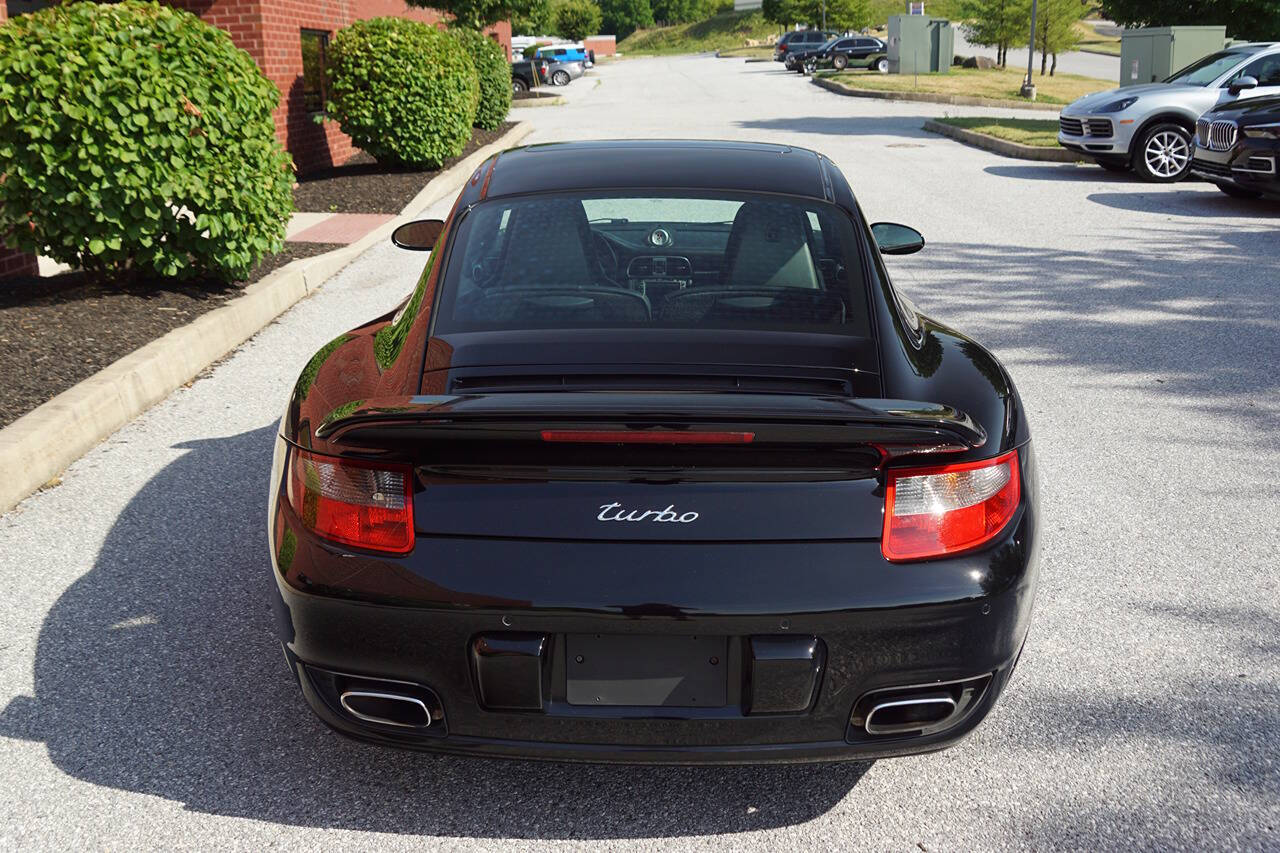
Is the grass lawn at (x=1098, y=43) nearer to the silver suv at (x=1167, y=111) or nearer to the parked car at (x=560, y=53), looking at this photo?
the parked car at (x=560, y=53)

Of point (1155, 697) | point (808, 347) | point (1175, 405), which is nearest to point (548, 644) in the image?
point (808, 347)

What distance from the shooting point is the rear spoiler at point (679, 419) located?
8.07 ft

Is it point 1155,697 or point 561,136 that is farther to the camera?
point 561,136

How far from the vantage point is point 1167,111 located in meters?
15.3

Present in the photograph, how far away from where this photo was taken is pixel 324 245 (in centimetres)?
1094

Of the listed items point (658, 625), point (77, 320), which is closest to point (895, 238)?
point (658, 625)

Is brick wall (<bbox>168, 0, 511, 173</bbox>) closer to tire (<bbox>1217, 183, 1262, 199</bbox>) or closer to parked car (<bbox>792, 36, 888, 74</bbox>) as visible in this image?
tire (<bbox>1217, 183, 1262, 199</bbox>)

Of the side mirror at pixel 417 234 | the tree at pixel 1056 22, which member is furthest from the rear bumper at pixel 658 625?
the tree at pixel 1056 22

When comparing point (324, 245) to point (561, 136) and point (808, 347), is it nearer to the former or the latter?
point (808, 347)

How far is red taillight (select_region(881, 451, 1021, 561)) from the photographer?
101 inches

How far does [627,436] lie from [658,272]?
48.0 inches

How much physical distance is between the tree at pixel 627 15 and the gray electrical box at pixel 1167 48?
391ft

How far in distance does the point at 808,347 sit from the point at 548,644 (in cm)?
102

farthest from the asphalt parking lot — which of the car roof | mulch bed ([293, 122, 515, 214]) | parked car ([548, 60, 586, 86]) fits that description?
parked car ([548, 60, 586, 86])
